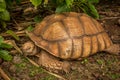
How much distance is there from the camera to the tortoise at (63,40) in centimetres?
429

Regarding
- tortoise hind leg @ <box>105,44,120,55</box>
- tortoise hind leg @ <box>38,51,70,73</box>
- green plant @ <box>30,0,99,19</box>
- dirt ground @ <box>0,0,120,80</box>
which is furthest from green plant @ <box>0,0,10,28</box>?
tortoise hind leg @ <box>105,44,120,55</box>

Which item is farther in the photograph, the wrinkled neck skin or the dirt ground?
the wrinkled neck skin

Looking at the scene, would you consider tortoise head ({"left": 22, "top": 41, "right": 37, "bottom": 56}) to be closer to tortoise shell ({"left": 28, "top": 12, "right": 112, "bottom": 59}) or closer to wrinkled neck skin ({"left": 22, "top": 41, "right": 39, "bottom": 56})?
wrinkled neck skin ({"left": 22, "top": 41, "right": 39, "bottom": 56})

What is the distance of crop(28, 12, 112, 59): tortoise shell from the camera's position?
4285mm

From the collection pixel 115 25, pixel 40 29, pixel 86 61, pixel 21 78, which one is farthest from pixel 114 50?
pixel 21 78

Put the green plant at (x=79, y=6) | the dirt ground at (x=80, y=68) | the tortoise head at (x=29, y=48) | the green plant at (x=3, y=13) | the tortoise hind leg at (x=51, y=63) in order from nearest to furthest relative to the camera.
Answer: the dirt ground at (x=80, y=68), the tortoise hind leg at (x=51, y=63), the tortoise head at (x=29, y=48), the green plant at (x=3, y=13), the green plant at (x=79, y=6)

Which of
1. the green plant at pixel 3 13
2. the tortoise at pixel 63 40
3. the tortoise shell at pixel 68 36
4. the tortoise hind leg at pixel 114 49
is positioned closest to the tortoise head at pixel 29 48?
the tortoise at pixel 63 40

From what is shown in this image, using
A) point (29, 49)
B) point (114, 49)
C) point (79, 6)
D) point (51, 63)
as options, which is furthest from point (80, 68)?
point (79, 6)

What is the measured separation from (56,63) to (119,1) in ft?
9.20

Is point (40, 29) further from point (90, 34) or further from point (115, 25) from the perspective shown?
point (115, 25)

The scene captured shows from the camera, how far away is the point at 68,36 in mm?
4312

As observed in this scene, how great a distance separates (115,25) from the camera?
5.55 m

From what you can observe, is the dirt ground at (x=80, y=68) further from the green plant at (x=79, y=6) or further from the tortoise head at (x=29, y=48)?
the green plant at (x=79, y=6)

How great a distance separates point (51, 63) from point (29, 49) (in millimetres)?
409
